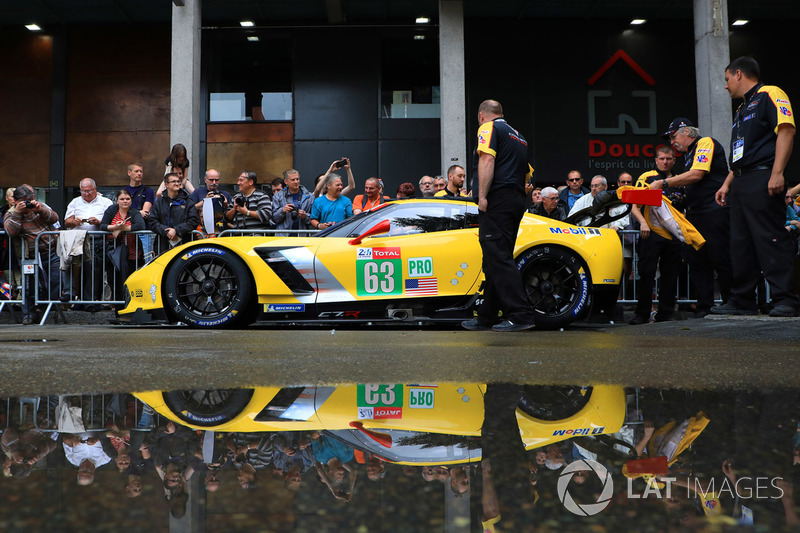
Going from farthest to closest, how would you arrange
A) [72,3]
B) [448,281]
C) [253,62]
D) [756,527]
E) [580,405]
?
[253,62]
[72,3]
[448,281]
[580,405]
[756,527]

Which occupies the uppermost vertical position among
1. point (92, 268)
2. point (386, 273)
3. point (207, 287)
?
point (92, 268)

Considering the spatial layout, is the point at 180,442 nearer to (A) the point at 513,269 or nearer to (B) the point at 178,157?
(A) the point at 513,269

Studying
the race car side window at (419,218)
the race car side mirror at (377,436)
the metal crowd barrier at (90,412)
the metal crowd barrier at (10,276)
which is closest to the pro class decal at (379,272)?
Result: the race car side window at (419,218)

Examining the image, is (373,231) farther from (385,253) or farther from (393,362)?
(393,362)

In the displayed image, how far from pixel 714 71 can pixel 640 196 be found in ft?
28.2

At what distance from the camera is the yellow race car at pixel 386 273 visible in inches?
270

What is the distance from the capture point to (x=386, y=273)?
22.6 feet

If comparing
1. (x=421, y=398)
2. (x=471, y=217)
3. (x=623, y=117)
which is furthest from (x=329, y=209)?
(x=623, y=117)

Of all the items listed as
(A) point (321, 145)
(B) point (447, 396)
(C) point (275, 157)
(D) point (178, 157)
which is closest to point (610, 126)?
(A) point (321, 145)

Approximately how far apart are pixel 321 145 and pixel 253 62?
8.79 ft

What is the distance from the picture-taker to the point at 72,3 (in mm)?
17062

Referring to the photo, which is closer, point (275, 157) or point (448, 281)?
point (448, 281)

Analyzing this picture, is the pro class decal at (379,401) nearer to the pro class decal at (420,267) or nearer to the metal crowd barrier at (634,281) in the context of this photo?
the pro class decal at (420,267)

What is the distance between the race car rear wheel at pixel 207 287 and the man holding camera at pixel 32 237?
9.12 feet
